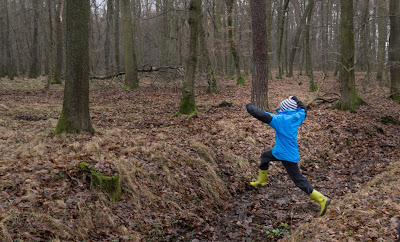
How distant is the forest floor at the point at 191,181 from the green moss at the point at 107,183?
0.13m

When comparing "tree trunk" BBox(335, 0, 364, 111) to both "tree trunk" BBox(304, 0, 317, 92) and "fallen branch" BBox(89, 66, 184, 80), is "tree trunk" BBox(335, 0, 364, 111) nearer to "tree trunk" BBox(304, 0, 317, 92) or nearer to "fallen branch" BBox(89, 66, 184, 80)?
"tree trunk" BBox(304, 0, 317, 92)

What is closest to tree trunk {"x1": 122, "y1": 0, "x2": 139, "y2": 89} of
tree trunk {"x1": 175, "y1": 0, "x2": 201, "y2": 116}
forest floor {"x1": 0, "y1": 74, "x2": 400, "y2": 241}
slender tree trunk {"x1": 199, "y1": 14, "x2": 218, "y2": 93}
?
slender tree trunk {"x1": 199, "y1": 14, "x2": 218, "y2": 93}

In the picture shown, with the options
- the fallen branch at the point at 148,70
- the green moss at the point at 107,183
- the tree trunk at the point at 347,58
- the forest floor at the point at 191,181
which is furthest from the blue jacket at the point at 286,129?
the fallen branch at the point at 148,70

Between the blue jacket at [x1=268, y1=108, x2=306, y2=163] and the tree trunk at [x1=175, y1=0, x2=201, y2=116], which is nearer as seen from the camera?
the blue jacket at [x1=268, y1=108, x2=306, y2=163]

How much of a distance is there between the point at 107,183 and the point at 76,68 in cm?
355

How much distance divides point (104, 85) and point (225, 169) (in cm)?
1541

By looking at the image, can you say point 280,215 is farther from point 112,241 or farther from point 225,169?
point 112,241

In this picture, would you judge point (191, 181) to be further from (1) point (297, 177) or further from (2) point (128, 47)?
(2) point (128, 47)

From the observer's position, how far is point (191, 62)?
37.9 feet

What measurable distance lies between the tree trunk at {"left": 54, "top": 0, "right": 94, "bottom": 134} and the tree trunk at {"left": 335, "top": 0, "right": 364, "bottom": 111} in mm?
10750

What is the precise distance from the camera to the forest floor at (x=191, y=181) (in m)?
4.83

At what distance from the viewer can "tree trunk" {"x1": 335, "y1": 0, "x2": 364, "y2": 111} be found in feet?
43.7

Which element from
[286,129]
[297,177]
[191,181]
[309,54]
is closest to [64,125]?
[191,181]

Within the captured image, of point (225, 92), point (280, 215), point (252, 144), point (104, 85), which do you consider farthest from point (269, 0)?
point (280, 215)
